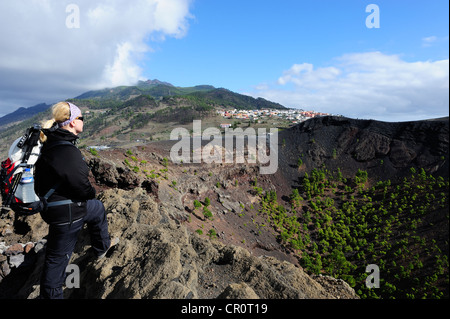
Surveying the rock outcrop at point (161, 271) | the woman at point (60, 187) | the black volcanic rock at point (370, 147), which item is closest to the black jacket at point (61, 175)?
the woman at point (60, 187)

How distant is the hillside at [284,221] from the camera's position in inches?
186

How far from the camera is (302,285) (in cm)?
543

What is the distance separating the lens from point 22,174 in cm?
349

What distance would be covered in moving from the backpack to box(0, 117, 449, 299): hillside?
1.90 meters

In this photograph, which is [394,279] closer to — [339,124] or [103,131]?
[339,124]

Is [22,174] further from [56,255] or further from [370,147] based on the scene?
[370,147]

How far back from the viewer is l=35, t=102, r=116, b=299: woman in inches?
133

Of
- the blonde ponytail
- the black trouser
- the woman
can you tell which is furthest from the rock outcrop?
the blonde ponytail

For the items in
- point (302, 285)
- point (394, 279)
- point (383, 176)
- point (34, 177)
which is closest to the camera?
point (34, 177)

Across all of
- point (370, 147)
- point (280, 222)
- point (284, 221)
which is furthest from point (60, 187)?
point (370, 147)

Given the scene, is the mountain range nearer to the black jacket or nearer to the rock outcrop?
the rock outcrop

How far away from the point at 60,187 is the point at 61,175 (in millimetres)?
223
